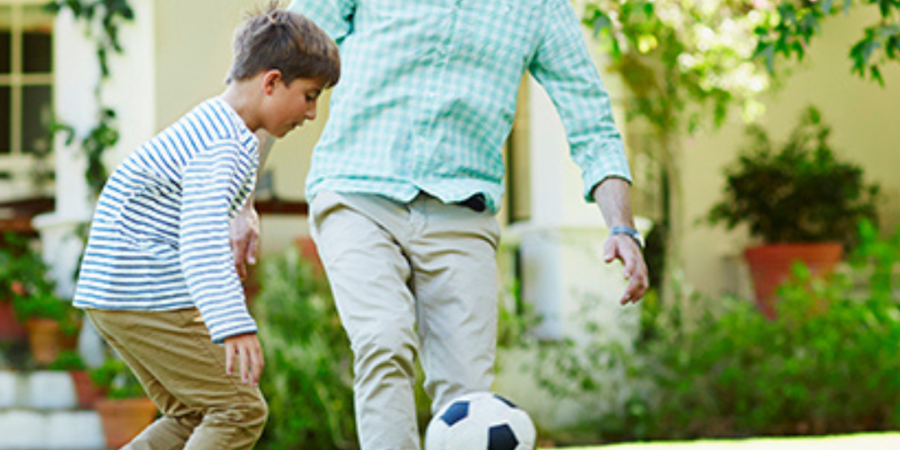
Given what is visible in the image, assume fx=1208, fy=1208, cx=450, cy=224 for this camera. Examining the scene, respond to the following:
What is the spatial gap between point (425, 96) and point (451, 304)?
47 centimetres

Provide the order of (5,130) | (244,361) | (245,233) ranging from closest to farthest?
(244,361) → (245,233) → (5,130)

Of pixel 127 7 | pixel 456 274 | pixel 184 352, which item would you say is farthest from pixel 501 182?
pixel 127 7

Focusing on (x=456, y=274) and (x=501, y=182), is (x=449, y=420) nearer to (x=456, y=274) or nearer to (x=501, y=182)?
(x=456, y=274)

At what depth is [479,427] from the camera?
98.9 inches

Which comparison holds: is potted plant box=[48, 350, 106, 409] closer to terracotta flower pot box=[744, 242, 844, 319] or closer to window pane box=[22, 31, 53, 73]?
window pane box=[22, 31, 53, 73]

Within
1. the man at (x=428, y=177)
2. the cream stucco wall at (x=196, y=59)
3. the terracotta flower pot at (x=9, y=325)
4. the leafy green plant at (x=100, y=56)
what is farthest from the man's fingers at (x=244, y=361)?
the cream stucco wall at (x=196, y=59)

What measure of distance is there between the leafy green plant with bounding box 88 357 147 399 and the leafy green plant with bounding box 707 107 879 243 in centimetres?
400

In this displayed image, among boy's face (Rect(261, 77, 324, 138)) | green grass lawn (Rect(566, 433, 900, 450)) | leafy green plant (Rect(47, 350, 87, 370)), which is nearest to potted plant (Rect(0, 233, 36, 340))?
leafy green plant (Rect(47, 350, 87, 370))

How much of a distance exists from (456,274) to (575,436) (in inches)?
150

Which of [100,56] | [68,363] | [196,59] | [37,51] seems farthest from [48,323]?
[37,51]

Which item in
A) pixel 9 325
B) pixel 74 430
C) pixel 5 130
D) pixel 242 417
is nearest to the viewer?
pixel 242 417

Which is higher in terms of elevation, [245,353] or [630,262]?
[630,262]

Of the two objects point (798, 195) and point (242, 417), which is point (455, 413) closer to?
point (242, 417)

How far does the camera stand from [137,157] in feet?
8.17
